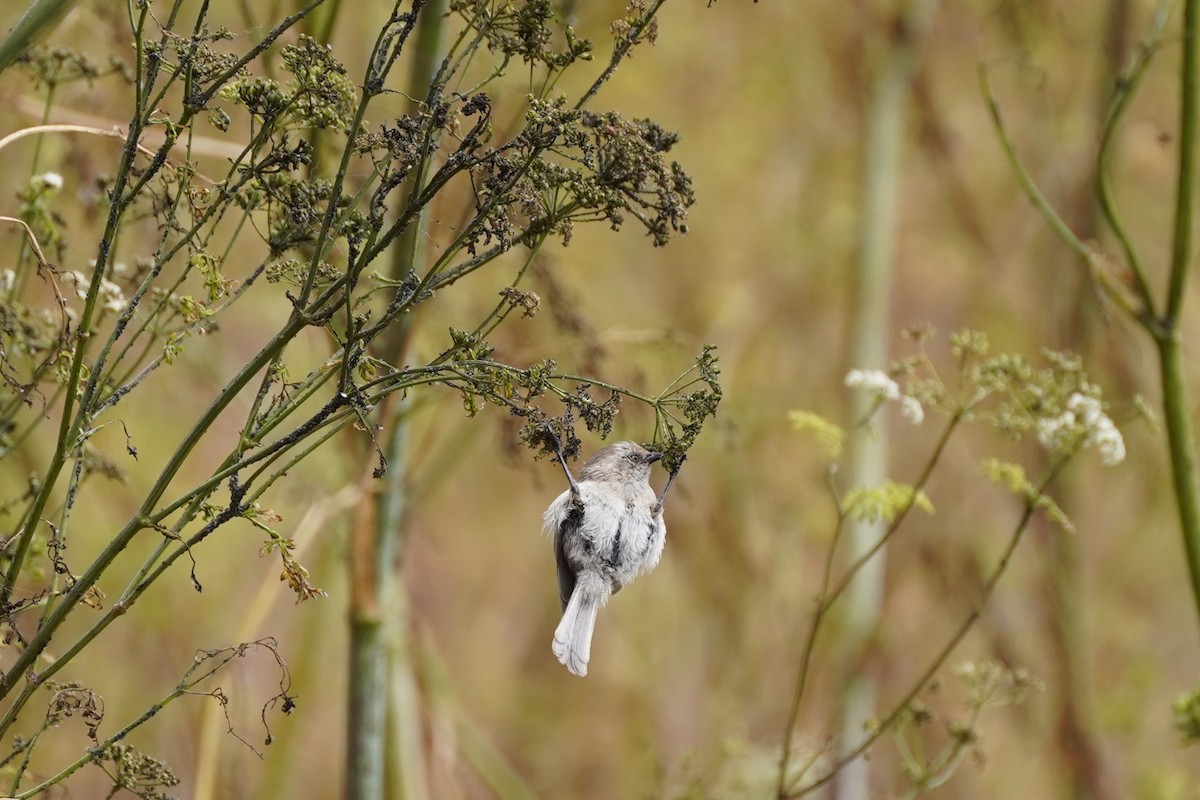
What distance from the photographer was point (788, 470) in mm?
8742

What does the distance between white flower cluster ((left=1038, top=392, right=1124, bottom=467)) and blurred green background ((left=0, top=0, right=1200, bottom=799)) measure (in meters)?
2.58

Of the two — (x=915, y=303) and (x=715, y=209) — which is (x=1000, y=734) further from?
(x=715, y=209)

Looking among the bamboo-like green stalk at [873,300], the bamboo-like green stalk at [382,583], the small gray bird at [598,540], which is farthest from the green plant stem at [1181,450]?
the bamboo-like green stalk at [873,300]

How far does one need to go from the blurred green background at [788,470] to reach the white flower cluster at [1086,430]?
258 cm

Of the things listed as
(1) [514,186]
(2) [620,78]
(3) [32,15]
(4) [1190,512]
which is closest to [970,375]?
(4) [1190,512]

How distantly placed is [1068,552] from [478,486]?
18.7 feet

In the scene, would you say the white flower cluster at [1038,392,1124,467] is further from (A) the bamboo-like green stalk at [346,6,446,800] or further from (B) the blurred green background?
(B) the blurred green background

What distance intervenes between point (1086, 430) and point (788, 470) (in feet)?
19.2

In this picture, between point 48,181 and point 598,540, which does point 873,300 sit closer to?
point 598,540

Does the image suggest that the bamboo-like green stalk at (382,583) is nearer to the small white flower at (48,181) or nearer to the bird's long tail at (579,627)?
the bird's long tail at (579,627)

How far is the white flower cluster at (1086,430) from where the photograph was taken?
2.91m

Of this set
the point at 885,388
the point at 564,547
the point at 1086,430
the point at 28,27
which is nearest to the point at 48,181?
the point at 28,27

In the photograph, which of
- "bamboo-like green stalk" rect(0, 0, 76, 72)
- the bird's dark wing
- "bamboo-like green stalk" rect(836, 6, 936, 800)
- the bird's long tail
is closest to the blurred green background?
"bamboo-like green stalk" rect(836, 6, 936, 800)

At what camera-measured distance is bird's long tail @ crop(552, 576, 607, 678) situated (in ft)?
9.50
